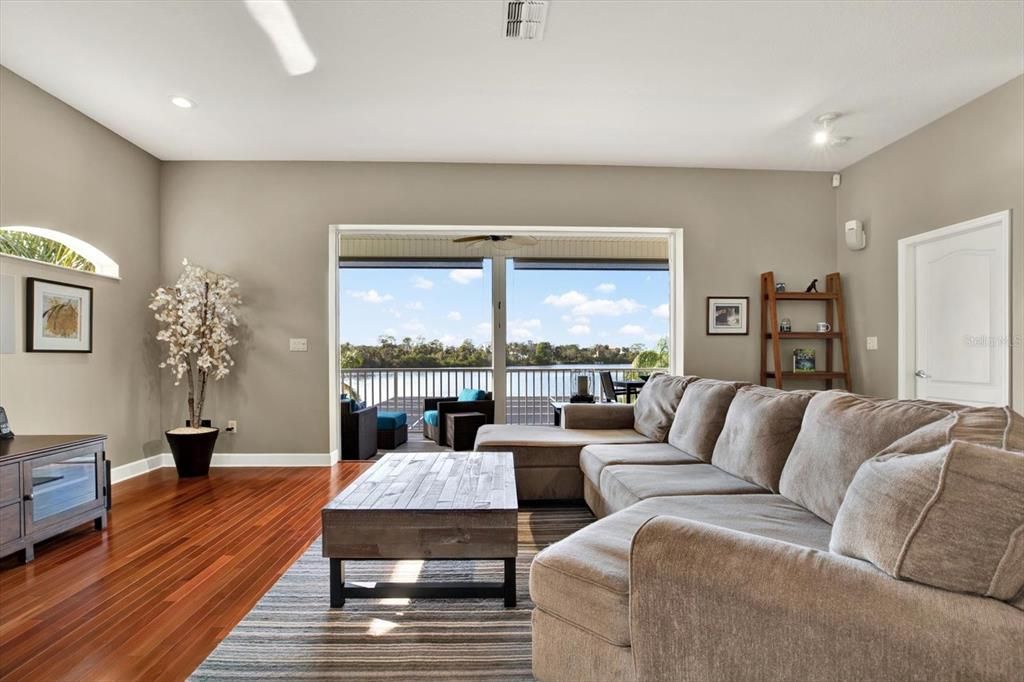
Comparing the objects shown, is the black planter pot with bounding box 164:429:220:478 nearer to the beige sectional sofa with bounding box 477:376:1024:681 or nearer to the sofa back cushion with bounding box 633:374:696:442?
the sofa back cushion with bounding box 633:374:696:442

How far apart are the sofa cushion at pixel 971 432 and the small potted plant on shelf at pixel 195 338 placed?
4.66 metres

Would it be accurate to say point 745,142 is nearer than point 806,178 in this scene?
Yes

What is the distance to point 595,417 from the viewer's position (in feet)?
13.5

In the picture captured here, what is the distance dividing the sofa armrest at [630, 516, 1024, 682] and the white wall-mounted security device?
4.48 metres

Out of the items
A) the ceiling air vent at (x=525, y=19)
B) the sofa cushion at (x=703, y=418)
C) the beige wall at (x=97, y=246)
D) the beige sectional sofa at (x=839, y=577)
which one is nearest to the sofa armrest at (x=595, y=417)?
the sofa cushion at (x=703, y=418)

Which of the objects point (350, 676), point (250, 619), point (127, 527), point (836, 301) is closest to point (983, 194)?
point (836, 301)

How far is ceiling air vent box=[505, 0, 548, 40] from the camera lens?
263 centimetres

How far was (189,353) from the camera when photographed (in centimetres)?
460

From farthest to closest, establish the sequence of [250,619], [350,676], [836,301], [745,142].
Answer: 1. [836,301]
2. [745,142]
3. [250,619]
4. [350,676]

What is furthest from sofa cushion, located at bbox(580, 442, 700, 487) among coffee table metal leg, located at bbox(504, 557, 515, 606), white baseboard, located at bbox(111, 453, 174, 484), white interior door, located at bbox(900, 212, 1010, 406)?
white baseboard, located at bbox(111, 453, 174, 484)

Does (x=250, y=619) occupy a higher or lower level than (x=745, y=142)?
lower

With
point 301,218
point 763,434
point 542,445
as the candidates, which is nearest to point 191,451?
point 301,218

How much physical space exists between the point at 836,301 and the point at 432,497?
444 cm

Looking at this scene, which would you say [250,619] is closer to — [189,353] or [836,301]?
[189,353]
